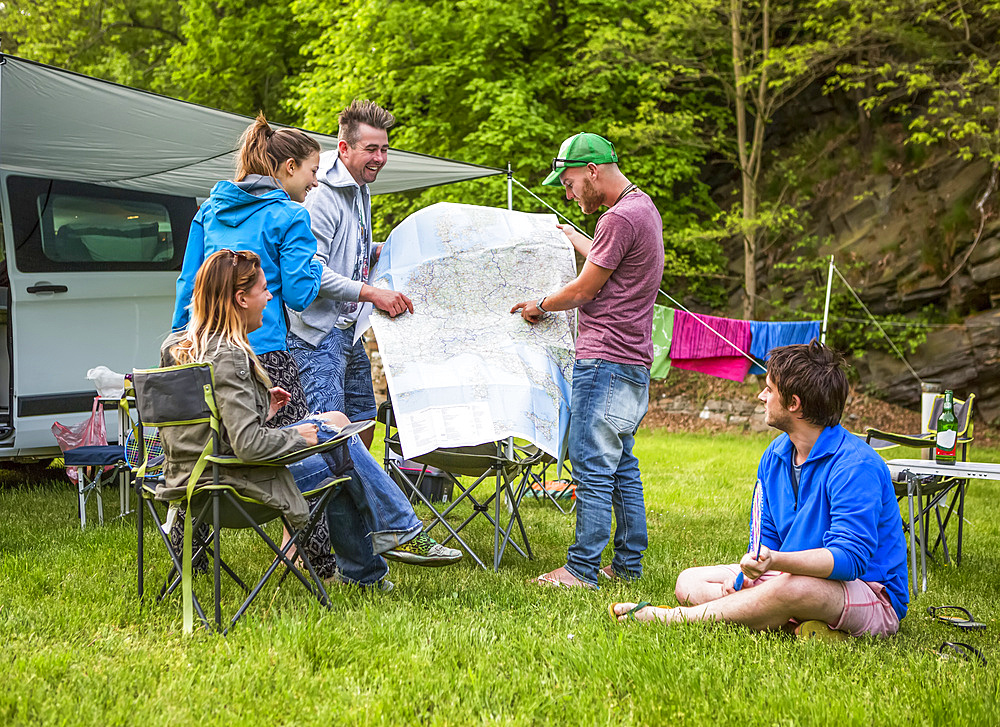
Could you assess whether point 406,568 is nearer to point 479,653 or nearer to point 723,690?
point 479,653

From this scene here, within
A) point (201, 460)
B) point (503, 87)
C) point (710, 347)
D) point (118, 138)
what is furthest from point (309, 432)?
point (503, 87)

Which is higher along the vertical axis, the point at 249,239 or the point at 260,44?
the point at 260,44

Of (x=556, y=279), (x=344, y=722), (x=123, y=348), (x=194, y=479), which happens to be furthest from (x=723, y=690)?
(x=123, y=348)

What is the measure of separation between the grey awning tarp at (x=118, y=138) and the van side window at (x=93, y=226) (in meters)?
0.16

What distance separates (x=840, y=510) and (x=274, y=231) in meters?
2.05

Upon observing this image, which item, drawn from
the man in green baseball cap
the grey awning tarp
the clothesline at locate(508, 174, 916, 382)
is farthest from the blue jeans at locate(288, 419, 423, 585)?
the clothesline at locate(508, 174, 916, 382)

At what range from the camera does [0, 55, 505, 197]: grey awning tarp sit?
4.10 metres

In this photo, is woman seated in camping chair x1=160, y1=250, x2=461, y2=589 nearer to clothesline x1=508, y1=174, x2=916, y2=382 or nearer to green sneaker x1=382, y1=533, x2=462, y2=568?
green sneaker x1=382, y1=533, x2=462, y2=568

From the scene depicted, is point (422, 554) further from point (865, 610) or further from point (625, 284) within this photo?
point (865, 610)

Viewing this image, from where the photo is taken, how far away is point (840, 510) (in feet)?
8.06

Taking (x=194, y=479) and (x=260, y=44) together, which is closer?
(x=194, y=479)

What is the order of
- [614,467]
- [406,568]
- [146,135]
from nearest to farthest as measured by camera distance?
[614,467]
[406,568]
[146,135]

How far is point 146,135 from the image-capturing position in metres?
4.82

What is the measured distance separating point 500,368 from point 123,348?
2.72m
